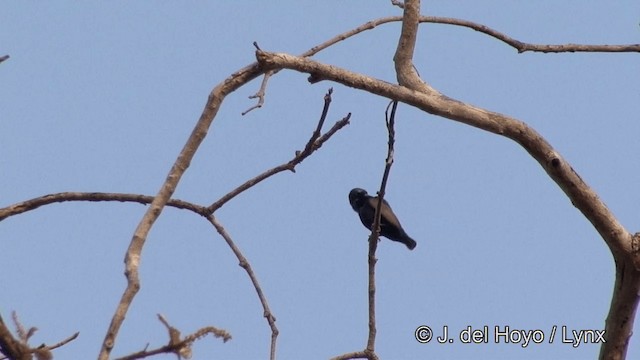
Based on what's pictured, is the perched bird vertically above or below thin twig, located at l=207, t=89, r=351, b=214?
above

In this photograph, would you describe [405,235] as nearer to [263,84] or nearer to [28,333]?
[263,84]

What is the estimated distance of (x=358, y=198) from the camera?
10.3 metres

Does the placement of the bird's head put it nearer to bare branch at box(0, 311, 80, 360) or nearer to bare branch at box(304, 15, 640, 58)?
bare branch at box(304, 15, 640, 58)

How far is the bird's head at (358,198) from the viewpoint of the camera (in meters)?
10.2

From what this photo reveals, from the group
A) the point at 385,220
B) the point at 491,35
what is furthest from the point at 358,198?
the point at 491,35

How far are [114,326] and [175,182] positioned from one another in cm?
71

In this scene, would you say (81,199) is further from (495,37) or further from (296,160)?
(495,37)

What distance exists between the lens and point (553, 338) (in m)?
5.68

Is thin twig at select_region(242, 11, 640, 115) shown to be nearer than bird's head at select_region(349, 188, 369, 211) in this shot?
Yes

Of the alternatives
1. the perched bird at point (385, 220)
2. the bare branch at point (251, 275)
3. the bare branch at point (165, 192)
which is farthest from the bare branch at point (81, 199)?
the perched bird at point (385, 220)

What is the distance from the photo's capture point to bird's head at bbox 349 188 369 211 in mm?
10188

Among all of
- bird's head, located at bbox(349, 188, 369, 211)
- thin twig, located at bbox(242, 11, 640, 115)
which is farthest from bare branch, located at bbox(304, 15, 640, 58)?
bird's head, located at bbox(349, 188, 369, 211)

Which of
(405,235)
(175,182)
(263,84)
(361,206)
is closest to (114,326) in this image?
(175,182)

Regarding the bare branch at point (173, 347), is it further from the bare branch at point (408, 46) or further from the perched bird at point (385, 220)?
the perched bird at point (385, 220)
